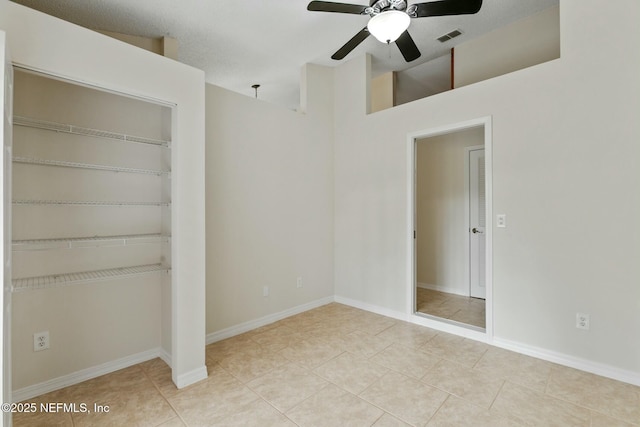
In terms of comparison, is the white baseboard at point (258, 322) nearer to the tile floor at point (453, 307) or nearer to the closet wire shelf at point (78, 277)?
the closet wire shelf at point (78, 277)

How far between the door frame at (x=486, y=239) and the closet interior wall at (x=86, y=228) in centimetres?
255

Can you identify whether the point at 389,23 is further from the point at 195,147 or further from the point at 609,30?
the point at 609,30

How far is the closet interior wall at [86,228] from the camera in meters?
2.08

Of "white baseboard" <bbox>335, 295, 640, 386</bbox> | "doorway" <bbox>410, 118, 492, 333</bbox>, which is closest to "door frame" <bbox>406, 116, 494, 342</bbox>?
"white baseboard" <bbox>335, 295, 640, 386</bbox>

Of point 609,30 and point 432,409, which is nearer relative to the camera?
point 432,409

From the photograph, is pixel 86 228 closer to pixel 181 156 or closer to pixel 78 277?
pixel 78 277

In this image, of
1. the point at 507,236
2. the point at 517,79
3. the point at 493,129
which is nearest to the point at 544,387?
the point at 507,236

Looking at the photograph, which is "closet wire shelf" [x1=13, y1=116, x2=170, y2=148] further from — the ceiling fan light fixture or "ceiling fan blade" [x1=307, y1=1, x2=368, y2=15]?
the ceiling fan light fixture

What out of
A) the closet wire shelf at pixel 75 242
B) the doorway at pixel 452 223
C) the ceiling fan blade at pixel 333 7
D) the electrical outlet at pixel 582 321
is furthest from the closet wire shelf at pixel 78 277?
the electrical outlet at pixel 582 321

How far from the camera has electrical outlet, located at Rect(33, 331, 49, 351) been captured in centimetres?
212

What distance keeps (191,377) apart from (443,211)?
4.07 m

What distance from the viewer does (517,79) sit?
2.71m

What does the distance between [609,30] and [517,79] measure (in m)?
0.63

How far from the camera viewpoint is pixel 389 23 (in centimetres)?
197
